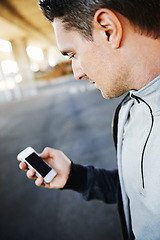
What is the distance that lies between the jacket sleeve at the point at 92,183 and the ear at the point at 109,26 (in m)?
0.61

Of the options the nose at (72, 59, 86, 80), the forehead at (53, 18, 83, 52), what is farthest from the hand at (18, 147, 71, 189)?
the forehead at (53, 18, 83, 52)

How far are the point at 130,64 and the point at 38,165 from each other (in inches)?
27.1

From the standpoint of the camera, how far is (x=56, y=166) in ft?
3.07

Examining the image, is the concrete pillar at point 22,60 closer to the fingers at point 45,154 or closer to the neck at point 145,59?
the fingers at point 45,154

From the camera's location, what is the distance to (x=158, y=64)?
543mm

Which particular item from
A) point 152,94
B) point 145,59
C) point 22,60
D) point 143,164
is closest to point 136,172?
point 143,164

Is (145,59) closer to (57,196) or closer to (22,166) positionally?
(22,166)

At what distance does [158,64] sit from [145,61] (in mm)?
41

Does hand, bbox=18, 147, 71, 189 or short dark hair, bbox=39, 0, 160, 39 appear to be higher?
short dark hair, bbox=39, 0, 160, 39

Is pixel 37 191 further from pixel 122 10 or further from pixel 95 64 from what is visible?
pixel 122 10

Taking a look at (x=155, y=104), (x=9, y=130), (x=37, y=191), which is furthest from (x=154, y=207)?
(x=9, y=130)

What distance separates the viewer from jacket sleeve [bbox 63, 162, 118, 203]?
88 centimetres

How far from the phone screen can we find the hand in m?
0.03

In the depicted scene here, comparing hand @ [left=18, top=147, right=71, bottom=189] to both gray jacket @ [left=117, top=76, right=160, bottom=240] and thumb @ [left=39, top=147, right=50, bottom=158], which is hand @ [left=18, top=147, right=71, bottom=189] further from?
gray jacket @ [left=117, top=76, right=160, bottom=240]
